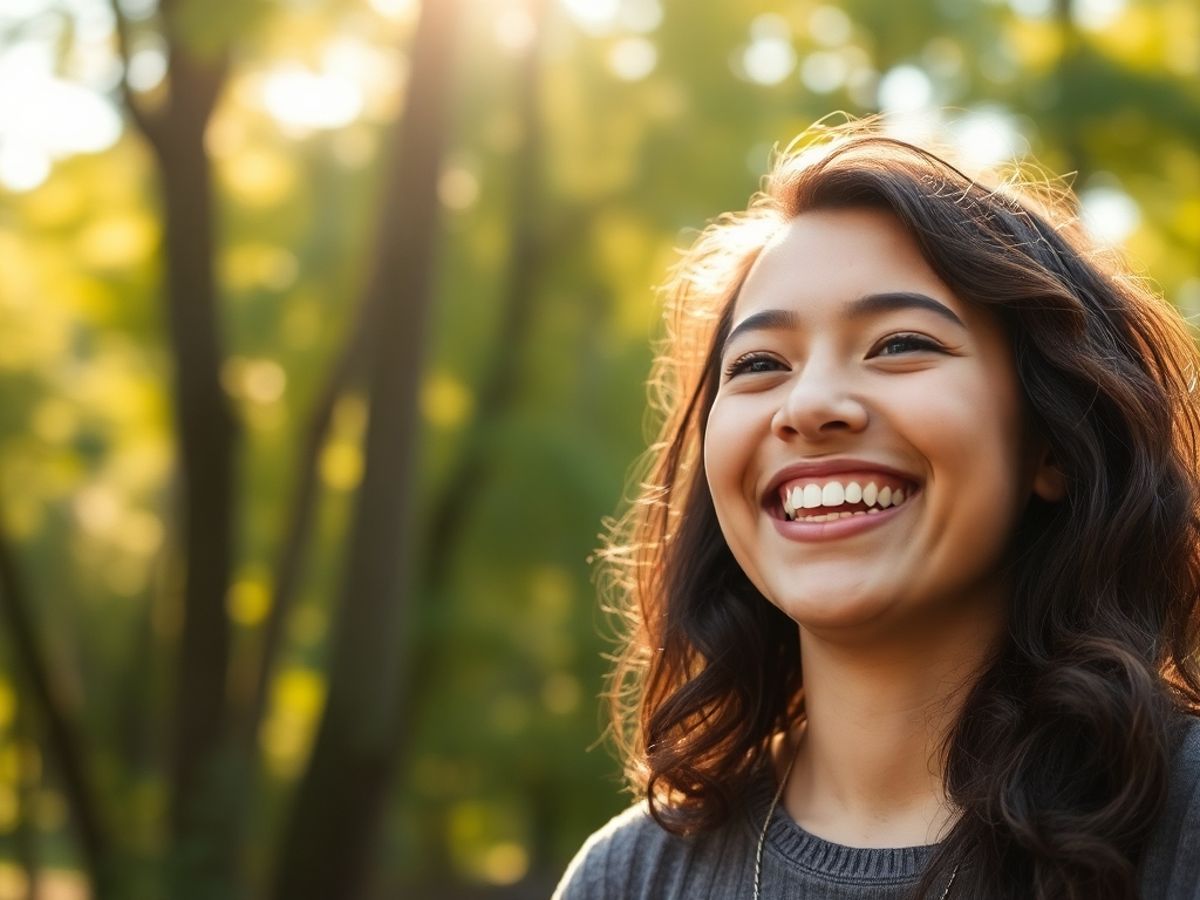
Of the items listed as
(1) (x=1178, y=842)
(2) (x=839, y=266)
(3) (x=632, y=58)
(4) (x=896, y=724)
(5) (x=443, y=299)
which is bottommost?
(1) (x=1178, y=842)

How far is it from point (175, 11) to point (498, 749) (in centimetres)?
709

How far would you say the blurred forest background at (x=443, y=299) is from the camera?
383 inches

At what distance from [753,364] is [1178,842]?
0.88 meters

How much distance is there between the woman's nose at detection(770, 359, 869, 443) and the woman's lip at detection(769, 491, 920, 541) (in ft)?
0.39

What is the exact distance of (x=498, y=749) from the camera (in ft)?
43.7

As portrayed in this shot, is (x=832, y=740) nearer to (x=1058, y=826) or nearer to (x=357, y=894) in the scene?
(x=1058, y=826)

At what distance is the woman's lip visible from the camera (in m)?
2.20

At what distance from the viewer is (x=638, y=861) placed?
2.57 metres

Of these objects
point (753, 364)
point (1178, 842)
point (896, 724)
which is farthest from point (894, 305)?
point (1178, 842)

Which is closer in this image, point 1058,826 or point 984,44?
point 1058,826

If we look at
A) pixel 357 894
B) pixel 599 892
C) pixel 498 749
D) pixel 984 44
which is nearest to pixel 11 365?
pixel 498 749

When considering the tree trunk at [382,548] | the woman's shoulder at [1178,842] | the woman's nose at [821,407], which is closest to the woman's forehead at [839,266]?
the woman's nose at [821,407]

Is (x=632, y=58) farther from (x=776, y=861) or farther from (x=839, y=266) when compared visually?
(x=776, y=861)

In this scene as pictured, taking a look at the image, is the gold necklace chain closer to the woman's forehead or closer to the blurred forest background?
the woman's forehead
